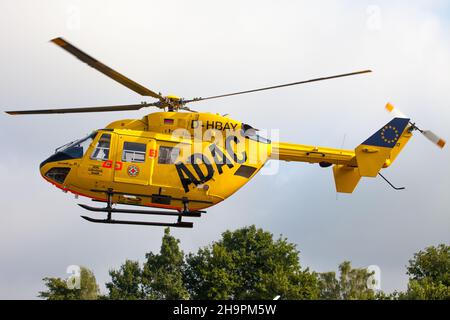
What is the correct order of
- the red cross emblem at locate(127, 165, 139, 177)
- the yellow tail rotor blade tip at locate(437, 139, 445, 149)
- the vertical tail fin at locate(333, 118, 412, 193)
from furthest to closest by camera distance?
the yellow tail rotor blade tip at locate(437, 139, 445, 149)
the vertical tail fin at locate(333, 118, 412, 193)
the red cross emblem at locate(127, 165, 139, 177)

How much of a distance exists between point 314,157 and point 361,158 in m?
1.99

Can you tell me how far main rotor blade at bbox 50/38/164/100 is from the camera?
2755cm

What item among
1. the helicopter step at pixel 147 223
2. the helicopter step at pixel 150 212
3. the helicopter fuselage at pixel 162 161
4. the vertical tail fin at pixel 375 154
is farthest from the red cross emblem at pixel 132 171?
the vertical tail fin at pixel 375 154

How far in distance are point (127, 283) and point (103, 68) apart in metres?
55.9

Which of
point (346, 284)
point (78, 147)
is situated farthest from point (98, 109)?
point (346, 284)

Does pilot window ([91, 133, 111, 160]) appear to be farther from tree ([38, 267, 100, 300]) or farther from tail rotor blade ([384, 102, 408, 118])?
tree ([38, 267, 100, 300])

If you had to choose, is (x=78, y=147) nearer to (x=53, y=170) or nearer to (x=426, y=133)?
(x=53, y=170)

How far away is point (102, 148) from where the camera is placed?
1217 inches

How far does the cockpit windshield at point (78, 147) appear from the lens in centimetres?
3105

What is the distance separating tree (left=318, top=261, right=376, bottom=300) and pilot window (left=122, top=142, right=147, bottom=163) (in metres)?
41.4

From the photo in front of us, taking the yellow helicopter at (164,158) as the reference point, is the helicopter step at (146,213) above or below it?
below

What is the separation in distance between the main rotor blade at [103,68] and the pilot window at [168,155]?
2138mm

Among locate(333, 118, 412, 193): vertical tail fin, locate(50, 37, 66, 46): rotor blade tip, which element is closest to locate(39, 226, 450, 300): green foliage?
locate(333, 118, 412, 193): vertical tail fin

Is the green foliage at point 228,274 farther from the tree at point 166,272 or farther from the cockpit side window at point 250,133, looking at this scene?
the cockpit side window at point 250,133
